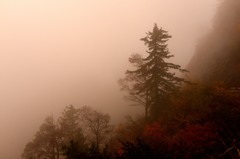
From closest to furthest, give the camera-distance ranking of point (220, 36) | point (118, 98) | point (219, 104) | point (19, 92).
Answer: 1. point (219, 104)
2. point (220, 36)
3. point (118, 98)
4. point (19, 92)

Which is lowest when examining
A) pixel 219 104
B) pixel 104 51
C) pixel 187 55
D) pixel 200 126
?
pixel 200 126

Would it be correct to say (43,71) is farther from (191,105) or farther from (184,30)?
(191,105)

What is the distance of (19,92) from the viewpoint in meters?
174

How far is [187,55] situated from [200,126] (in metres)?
134

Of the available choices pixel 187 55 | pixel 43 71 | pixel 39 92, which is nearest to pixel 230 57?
pixel 187 55

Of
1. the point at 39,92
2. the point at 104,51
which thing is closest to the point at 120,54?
the point at 104,51

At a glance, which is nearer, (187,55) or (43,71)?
(187,55)

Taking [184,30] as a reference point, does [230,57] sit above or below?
below

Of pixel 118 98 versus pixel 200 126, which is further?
pixel 118 98

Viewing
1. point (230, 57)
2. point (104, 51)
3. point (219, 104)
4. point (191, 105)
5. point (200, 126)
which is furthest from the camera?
point (104, 51)

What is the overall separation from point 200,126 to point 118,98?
283 feet

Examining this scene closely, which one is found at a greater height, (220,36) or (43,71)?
(43,71)

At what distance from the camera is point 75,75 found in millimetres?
149750

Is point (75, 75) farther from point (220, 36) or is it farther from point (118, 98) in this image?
point (220, 36)
